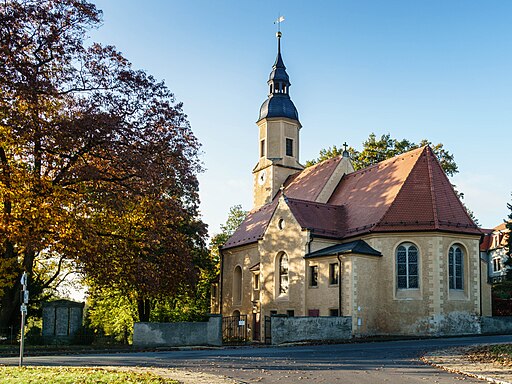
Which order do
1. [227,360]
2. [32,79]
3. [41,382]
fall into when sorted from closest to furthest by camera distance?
[41,382] < [227,360] < [32,79]

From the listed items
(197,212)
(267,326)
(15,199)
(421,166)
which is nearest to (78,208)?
(15,199)

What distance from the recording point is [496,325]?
104 ft

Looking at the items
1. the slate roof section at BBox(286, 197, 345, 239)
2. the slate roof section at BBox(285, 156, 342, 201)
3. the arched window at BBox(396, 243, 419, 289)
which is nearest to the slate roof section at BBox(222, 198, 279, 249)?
the slate roof section at BBox(285, 156, 342, 201)

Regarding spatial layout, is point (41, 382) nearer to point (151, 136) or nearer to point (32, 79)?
point (32, 79)

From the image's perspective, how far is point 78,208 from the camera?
27.7 m

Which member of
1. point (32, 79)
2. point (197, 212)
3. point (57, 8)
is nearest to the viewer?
point (32, 79)

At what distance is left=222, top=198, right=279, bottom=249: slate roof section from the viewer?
42.0 meters

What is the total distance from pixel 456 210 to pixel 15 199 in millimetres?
21805

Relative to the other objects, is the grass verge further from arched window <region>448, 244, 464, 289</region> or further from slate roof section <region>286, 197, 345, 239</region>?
slate roof section <region>286, 197, 345, 239</region>

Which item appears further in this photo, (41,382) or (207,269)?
(207,269)

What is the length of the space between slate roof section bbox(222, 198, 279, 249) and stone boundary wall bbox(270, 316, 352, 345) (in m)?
13.1

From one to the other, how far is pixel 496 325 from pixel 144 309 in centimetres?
2172

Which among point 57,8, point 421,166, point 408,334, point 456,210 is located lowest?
point 408,334

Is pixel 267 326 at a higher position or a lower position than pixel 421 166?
lower
